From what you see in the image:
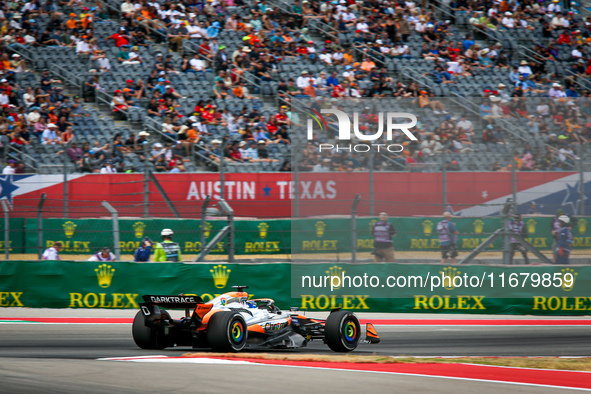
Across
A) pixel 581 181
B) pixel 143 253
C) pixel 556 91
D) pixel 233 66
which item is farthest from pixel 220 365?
pixel 556 91

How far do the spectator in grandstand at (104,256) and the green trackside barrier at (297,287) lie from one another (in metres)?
0.30

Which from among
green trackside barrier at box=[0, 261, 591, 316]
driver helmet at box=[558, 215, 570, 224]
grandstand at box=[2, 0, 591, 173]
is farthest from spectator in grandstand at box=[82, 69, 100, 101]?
driver helmet at box=[558, 215, 570, 224]

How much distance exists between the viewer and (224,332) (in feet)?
29.7

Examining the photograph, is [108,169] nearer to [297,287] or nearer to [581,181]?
[297,287]

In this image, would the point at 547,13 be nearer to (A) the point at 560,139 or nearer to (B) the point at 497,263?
(A) the point at 560,139

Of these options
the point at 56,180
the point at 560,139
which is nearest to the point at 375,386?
the point at 560,139

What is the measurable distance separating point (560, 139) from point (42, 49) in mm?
15729

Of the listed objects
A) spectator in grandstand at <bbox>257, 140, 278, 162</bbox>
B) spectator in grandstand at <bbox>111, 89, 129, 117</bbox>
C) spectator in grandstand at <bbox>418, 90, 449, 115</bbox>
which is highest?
spectator in grandstand at <bbox>111, 89, 129, 117</bbox>

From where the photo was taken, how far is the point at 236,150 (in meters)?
19.8

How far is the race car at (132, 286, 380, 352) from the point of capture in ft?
30.1

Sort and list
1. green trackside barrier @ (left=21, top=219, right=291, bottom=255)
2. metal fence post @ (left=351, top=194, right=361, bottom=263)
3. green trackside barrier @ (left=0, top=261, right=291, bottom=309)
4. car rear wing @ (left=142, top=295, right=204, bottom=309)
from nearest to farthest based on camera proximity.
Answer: car rear wing @ (left=142, top=295, right=204, bottom=309) < metal fence post @ (left=351, top=194, right=361, bottom=263) < green trackside barrier @ (left=0, top=261, right=291, bottom=309) < green trackside barrier @ (left=21, top=219, right=291, bottom=255)

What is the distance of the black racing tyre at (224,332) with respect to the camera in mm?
9062

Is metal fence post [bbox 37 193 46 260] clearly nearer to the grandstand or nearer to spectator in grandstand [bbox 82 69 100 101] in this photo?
the grandstand

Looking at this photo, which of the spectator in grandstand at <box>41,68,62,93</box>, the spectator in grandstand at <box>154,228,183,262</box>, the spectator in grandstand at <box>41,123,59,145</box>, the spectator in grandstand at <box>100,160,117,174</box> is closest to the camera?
the spectator in grandstand at <box>154,228,183,262</box>
